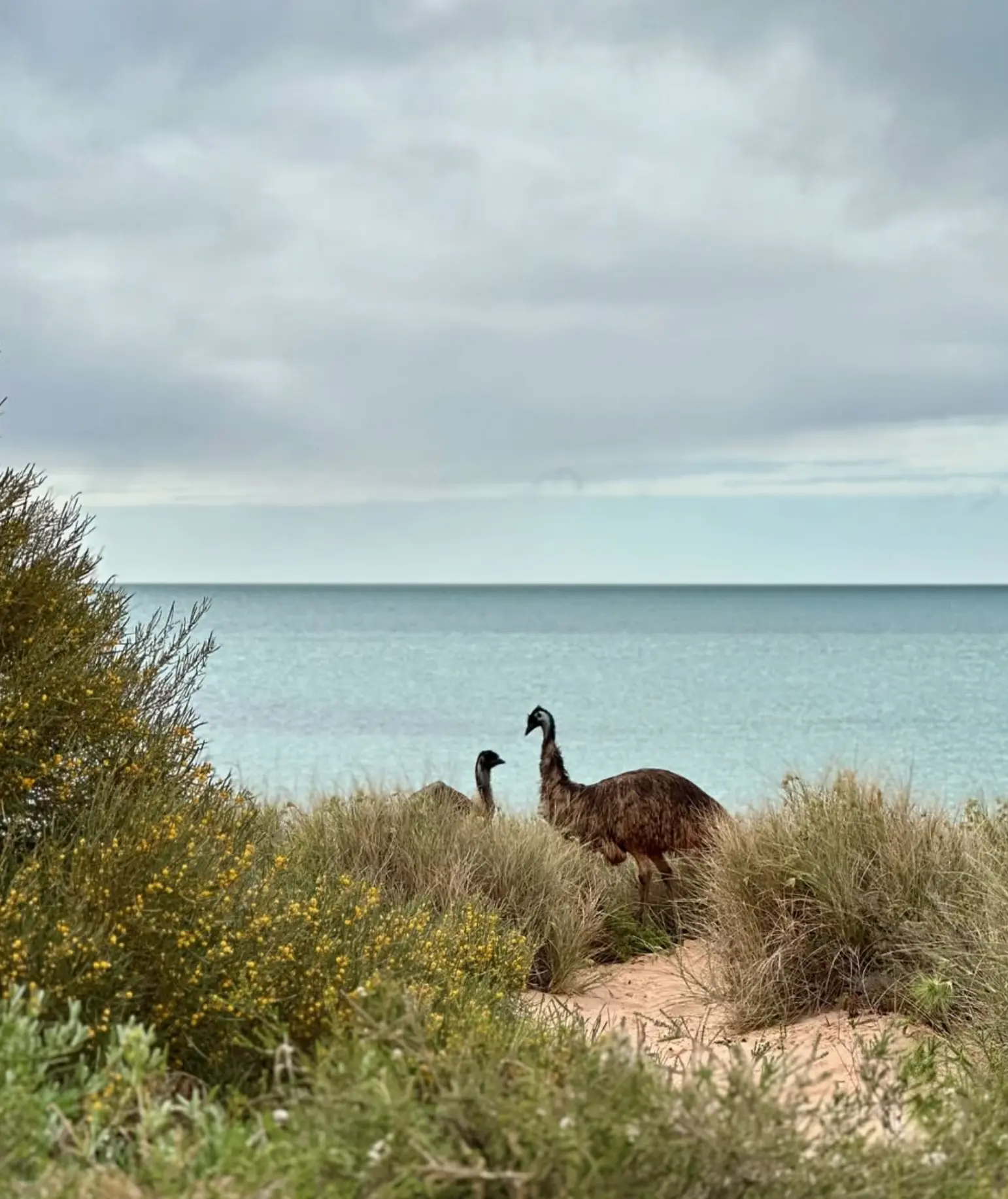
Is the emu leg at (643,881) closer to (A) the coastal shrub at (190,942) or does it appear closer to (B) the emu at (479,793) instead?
(B) the emu at (479,793)

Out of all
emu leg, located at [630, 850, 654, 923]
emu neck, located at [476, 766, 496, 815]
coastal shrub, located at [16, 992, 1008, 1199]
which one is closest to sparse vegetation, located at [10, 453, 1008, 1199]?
coastal shrub, located at [16, 992, 1008, 1199]

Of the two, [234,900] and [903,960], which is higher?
[234,900]

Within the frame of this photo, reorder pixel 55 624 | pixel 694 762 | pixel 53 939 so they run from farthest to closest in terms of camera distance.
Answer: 1. pixel 694 762
2. pixel 55 624
3. pixel 53 939

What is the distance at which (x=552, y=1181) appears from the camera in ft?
9.60

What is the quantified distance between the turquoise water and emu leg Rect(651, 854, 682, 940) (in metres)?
1.04

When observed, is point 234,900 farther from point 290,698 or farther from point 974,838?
point 290,698

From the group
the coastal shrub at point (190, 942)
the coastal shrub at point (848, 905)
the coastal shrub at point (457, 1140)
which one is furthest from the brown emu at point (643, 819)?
the coastal shrub at point (457, 1140)

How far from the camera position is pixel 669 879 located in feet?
32.2

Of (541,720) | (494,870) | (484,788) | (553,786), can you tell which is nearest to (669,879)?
(553,786)

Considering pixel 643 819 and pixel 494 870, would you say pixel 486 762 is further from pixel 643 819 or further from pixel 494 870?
pixel 494 870

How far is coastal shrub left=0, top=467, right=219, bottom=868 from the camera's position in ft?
17.2

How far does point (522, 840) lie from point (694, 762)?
2312 centimetres

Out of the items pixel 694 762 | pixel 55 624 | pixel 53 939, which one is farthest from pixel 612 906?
pixel 694 762

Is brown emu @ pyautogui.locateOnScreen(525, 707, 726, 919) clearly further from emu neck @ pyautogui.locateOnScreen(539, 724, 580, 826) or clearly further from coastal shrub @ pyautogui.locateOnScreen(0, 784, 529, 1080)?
→ coastal shrub @ pyautogui.locateOnScreen(0, 784, 529, 1080)
